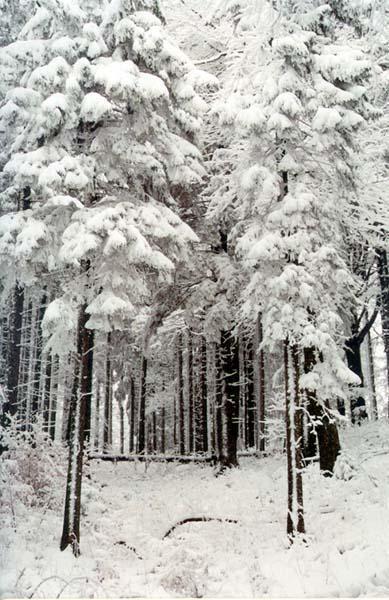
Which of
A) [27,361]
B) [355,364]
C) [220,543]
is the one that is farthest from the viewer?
[27,361]

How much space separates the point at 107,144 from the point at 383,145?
24.9 ft

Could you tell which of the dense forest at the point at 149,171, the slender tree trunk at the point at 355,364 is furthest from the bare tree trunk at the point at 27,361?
the slender tree trunk at the point at 355,364

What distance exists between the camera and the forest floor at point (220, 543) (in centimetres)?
688

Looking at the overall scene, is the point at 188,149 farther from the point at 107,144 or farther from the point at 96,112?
the point at 96,112

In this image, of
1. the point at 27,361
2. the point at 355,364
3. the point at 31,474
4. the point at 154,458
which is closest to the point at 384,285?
the point at 355,364

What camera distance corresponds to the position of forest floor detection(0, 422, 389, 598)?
6.88 m

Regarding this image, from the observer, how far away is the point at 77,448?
909 centimetres

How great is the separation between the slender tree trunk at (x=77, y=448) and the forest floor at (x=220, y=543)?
12.5 inches

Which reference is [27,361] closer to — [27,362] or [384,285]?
[27,362]

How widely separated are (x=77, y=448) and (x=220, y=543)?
3026mm

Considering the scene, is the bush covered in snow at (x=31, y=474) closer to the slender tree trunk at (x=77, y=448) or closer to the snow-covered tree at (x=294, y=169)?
the slender tree trunk at (x=77, y=448)

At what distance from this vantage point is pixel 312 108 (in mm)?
9398

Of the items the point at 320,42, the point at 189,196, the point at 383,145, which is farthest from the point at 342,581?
the point at 383,145

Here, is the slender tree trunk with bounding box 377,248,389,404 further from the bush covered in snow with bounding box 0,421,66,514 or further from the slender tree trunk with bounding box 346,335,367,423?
the bush covered in snow with bounding box 0,421,66,514
